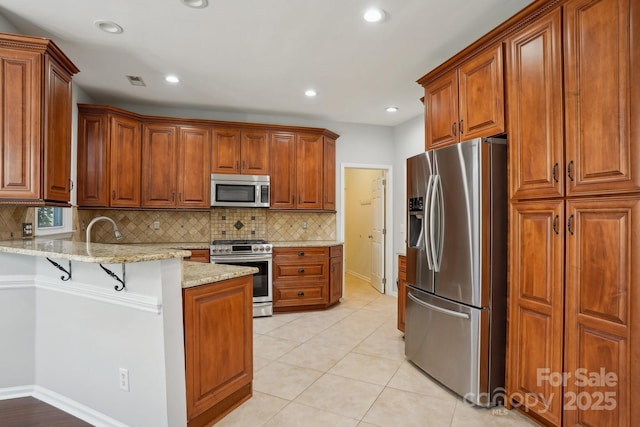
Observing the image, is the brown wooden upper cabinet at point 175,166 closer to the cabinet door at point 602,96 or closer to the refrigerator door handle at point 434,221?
the refrigerator door handle at point 434,221

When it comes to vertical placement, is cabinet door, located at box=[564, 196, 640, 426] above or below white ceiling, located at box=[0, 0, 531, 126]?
below

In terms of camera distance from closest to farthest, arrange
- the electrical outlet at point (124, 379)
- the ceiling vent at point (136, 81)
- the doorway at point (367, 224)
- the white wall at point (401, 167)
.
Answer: the electrical outlet at point (124, 379), the ceiling vent at point (136, 81), the white wall at point (401, 167), the doorway at point (367, 224)

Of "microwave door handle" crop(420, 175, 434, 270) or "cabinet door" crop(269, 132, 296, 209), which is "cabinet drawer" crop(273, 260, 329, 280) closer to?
"cabinet door" crop(269, 132, 296, 209)

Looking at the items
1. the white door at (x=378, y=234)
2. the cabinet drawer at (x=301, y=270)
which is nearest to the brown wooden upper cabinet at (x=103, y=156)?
the cabinet drawer at (x=301, y=270)

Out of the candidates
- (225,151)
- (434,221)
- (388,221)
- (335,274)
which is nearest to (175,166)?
(225,151)

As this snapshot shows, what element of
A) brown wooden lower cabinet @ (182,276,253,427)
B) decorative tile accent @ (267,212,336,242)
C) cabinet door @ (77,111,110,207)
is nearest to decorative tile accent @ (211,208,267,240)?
decorative tile accent @ (267,212,336,242)

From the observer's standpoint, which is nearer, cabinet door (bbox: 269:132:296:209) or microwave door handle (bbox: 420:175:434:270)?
microwave door handle (bbox: 420:175:434:270)

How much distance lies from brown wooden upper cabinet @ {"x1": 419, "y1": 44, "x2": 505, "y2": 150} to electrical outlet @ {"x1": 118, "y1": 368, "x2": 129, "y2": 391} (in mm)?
2716

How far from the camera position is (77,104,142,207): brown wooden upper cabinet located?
3846mm

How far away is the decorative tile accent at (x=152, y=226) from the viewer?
4.29 m

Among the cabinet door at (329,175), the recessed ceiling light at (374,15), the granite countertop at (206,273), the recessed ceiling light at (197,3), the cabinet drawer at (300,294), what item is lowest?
the cabinet drawer at (300,294)

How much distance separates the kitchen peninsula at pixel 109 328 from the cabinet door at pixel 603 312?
1944 mm

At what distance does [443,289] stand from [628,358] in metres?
1.05

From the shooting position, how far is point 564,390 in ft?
6.06
